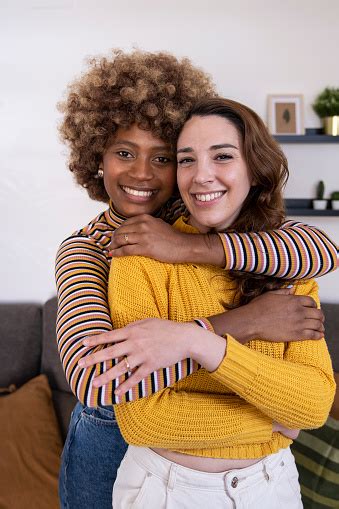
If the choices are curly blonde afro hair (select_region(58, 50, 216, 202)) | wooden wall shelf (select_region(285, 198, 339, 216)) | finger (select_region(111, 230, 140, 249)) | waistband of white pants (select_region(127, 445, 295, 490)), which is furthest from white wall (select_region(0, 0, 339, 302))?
waistband of white pants (select_region(127, 445, 295, 490))

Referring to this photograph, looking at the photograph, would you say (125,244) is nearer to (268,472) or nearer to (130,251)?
(130,251)

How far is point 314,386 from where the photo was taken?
111 centimetres

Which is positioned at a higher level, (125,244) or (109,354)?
(125,244)

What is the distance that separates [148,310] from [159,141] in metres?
0.52

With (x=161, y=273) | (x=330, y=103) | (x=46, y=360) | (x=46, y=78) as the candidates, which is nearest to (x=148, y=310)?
(x=161, y=273)

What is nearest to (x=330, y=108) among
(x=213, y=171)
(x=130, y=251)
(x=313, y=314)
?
(x=213, y=171)

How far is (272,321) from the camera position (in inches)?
45.9

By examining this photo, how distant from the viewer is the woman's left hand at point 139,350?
3.25 ft

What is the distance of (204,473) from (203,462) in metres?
0.02

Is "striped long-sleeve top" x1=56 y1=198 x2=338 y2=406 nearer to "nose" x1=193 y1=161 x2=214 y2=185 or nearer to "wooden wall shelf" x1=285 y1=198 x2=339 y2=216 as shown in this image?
"nose" x1=193 y1=161 x2=214 y2=185

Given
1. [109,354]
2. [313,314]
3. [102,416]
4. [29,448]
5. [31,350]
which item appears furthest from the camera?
[31,350]

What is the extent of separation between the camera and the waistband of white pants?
1.09m

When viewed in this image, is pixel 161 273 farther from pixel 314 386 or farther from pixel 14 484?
pixel 14 484

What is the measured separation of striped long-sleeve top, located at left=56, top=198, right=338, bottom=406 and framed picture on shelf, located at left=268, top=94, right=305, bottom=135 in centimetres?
134
